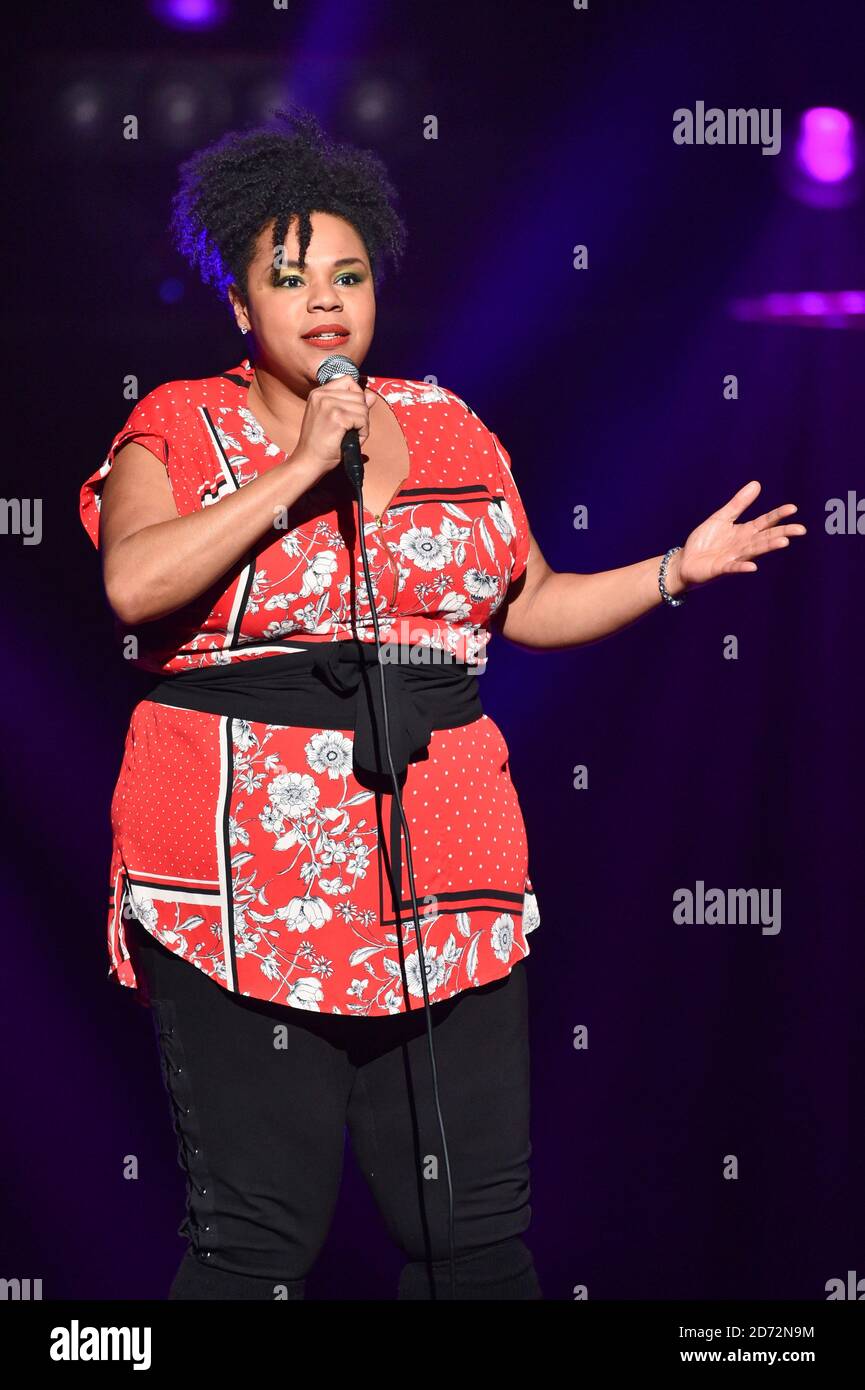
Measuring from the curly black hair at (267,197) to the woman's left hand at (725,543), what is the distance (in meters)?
0.51

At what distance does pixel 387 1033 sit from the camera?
5.64ft

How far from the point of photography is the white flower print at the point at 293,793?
5.45 ft

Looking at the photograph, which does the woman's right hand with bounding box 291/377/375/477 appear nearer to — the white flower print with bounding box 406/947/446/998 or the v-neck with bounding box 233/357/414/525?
the v-neck with bounding box 233/357/414/525

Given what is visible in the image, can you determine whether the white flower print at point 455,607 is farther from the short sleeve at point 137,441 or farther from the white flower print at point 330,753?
the short sleeve at point 137,441

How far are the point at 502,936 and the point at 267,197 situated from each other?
0.91 m

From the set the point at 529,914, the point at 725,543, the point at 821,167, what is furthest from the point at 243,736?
the point at 821,167

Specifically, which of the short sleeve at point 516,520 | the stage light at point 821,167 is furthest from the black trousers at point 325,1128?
the stage light at point 821,167

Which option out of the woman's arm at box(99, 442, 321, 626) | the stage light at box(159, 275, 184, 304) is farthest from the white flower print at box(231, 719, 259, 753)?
the stage light at box(159, 275, 184, 304)

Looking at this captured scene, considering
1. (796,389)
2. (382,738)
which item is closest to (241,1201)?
(382,738)

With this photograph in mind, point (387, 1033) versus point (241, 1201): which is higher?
point (387, 1033)

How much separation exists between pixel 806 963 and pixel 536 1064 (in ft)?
1.66

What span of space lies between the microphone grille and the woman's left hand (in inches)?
18.9

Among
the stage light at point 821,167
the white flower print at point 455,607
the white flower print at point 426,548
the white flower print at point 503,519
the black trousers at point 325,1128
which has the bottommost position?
the black trousers at point 325,1128

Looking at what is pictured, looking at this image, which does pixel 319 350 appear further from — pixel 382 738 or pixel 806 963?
pixel 806 963
